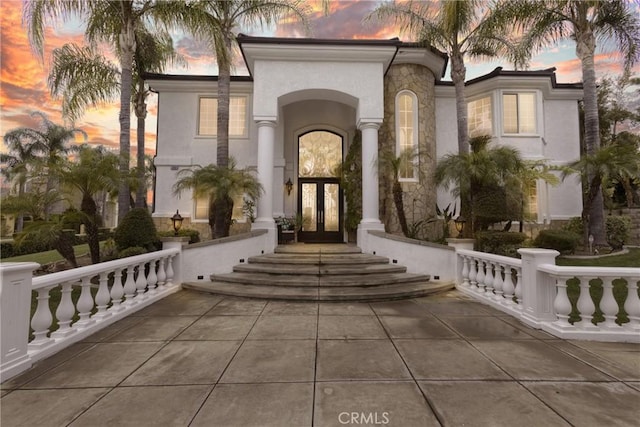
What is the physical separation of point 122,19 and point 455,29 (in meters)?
11.5

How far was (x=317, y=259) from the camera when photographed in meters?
7.96

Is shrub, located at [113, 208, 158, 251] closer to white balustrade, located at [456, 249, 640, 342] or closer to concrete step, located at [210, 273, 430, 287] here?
concrete step, located at [210, 273, 430, 287]

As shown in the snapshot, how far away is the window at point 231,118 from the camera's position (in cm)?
1263

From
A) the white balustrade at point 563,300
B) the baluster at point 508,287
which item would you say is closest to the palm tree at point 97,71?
the baluster at point 508,287

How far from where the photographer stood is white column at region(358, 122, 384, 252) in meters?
9.56

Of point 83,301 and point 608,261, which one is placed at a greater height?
point 83,301

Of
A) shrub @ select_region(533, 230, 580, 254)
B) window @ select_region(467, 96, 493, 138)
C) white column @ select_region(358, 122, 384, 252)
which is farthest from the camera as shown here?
window @ select_region(467, 96, 493, 138)

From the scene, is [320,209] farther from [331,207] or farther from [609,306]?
[609,306]

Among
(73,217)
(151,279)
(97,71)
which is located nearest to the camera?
(151,279)

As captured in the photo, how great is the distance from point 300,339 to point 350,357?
844 mm

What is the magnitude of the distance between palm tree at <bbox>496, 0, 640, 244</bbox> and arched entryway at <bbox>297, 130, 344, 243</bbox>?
310 inches

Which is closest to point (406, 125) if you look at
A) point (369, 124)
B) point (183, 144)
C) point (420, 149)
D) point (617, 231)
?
point (420, 149)

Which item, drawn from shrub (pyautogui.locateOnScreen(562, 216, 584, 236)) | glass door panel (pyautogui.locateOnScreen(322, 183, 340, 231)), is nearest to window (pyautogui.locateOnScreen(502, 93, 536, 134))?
shrub (pyautogui.locateOnScreen(562, 216, 584, 236))

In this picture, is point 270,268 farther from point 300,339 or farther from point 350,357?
point 350,357
